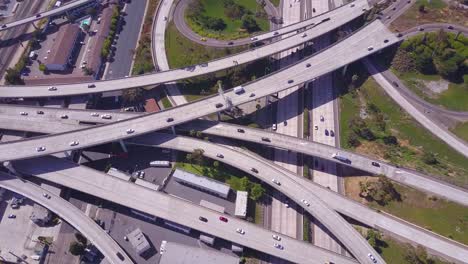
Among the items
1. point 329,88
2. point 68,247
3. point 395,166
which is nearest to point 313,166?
point 395,166

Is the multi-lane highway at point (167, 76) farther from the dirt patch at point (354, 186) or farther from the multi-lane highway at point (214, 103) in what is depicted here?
the dirt patch at point (354, 186)

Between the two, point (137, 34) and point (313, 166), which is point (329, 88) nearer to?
point (313, 166)

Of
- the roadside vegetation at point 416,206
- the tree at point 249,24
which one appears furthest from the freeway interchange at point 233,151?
the tree at point 249,24

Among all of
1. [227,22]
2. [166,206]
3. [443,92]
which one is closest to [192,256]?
[166,206]

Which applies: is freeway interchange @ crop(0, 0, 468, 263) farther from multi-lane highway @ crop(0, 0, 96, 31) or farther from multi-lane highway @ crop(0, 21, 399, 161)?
multi-lane highway @ crop(0, 0, 96, 31)

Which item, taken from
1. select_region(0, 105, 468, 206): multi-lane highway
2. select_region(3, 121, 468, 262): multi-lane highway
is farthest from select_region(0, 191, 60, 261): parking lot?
select_region(0, 105, 468, 206): multi-lane highway

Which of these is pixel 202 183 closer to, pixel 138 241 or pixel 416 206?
pixel 138 241
